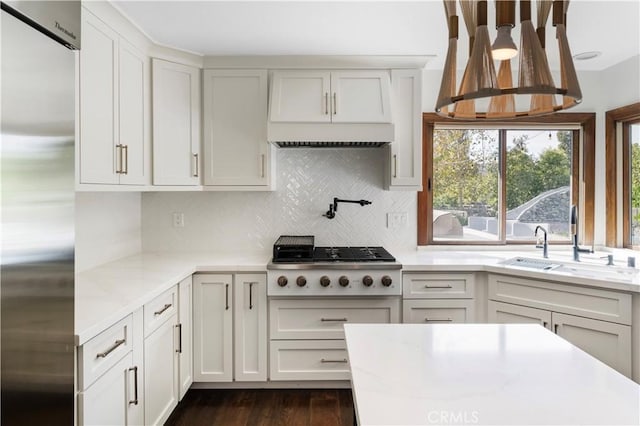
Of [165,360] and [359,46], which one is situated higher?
[359,46]

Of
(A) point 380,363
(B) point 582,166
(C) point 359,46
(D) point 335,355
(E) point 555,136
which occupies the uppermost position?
(C) point 359,46

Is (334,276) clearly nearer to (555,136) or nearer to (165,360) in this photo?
(165,360)

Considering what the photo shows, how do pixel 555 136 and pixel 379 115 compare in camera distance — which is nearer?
pixel 379 115

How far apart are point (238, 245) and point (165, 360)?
1157mm

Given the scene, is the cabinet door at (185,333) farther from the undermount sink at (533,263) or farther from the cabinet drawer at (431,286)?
the undermount sink at (533,263)

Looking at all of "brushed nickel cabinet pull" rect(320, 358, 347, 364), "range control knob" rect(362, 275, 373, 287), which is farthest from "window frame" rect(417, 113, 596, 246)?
"brushed nickel cabinet pull" rect(320, 358, 347, 364)

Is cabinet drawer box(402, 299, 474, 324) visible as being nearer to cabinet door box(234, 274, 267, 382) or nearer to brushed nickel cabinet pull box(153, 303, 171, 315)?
cabinet door box(234, 274, 267, 382)

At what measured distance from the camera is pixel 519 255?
2934 mm

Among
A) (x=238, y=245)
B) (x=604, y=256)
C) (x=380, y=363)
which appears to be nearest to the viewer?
(x=380, y=363)

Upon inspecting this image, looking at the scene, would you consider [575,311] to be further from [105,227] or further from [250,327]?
[105,227]

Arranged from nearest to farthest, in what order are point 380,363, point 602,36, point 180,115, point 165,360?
point 380,363
point 165,360
point 602,36
point 180,115

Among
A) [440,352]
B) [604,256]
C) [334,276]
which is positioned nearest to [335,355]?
[334,276]

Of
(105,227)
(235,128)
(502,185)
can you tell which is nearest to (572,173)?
(502,185)

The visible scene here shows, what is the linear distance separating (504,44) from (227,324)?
2199 mm
